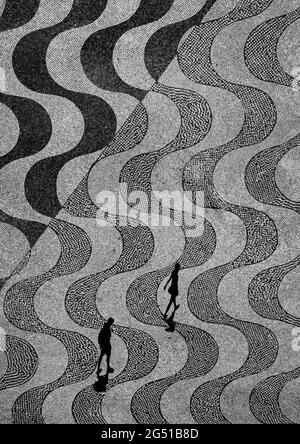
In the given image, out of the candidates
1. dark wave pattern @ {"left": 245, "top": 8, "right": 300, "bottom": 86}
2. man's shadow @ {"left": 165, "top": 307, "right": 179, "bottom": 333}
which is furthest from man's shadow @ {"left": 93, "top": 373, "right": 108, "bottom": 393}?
dark wave pattern @ {"left": 245, "top": 8, "right": 300, "bottom": 86}

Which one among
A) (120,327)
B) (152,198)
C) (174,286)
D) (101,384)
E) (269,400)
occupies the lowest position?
(101,384)

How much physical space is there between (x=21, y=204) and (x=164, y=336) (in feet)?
2.13

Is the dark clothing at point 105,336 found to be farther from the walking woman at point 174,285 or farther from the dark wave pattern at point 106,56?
the dark wave pattern at point 106,56

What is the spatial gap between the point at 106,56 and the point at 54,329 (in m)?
0.92

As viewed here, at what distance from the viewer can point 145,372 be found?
1.70 m

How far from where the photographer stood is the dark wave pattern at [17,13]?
5.20 feet

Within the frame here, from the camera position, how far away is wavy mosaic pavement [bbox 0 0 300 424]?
1.59m

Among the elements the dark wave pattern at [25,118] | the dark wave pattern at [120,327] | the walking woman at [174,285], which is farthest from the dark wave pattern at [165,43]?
the walking woman at [174,285]

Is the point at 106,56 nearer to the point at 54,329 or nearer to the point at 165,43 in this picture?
the point at 165,43

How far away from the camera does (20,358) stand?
1.69 metres

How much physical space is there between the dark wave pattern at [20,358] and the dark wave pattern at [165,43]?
991 millimetres

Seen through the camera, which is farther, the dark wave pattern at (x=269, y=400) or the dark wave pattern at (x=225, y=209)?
the dark wave pattern at (x=269, y=400)

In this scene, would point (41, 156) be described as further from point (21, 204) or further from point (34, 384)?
point (34, 384)

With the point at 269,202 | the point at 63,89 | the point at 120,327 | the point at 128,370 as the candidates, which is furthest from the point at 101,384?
the point at 63,89
